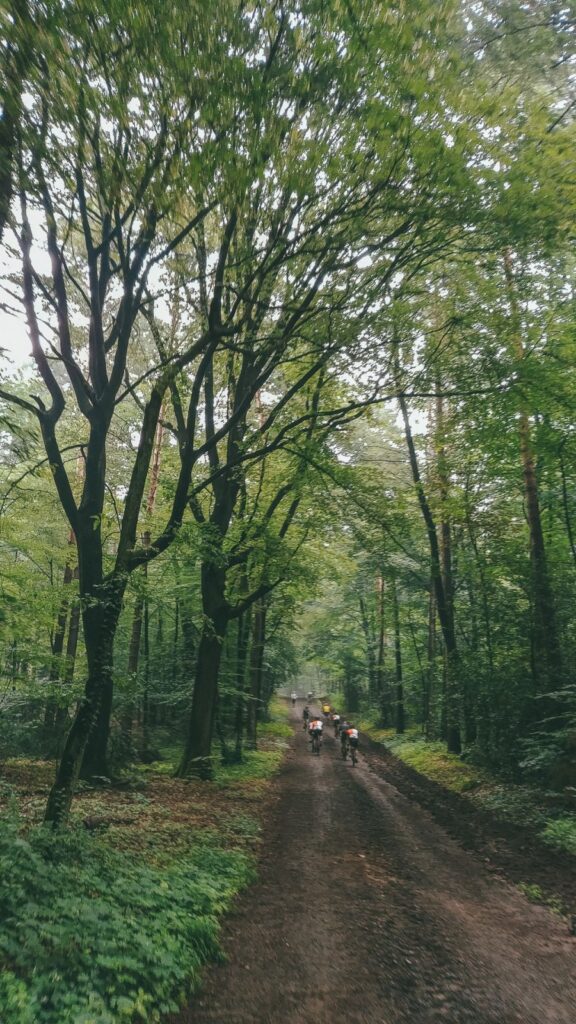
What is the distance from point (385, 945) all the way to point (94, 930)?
2.86 meters

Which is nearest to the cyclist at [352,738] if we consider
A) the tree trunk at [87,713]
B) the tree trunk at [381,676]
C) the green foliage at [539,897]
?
the tree trunk at [381,676]

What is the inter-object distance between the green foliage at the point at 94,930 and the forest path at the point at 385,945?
343mm

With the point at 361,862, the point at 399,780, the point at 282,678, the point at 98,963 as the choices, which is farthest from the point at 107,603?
the point at 282,678

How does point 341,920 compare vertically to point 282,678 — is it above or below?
below

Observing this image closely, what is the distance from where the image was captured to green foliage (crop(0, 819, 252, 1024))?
353 cm

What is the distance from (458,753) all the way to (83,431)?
16434 millimetres

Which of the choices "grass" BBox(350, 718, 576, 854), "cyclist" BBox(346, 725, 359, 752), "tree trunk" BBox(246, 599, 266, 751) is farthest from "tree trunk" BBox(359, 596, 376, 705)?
"tree trunk" BBox(246, 599, 266, 751)

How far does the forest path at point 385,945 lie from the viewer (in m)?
4.11

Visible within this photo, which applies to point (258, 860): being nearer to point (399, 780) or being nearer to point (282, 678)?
point (399, 780)

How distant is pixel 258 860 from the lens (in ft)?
25.3

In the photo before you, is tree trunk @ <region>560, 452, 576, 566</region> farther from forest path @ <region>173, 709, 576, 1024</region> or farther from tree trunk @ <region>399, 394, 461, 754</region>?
forest path @ <region>173, 709, 576, 1024</region>

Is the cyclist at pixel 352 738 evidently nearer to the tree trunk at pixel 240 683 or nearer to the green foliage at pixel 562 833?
the tree trunk at pixel 240 683

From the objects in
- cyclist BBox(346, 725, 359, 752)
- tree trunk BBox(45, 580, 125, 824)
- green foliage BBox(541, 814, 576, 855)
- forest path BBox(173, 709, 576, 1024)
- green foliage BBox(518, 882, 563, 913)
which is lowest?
forest path BBox(173, 709, 576, 1024)

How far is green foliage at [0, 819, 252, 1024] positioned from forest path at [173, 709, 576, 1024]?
343 mm
